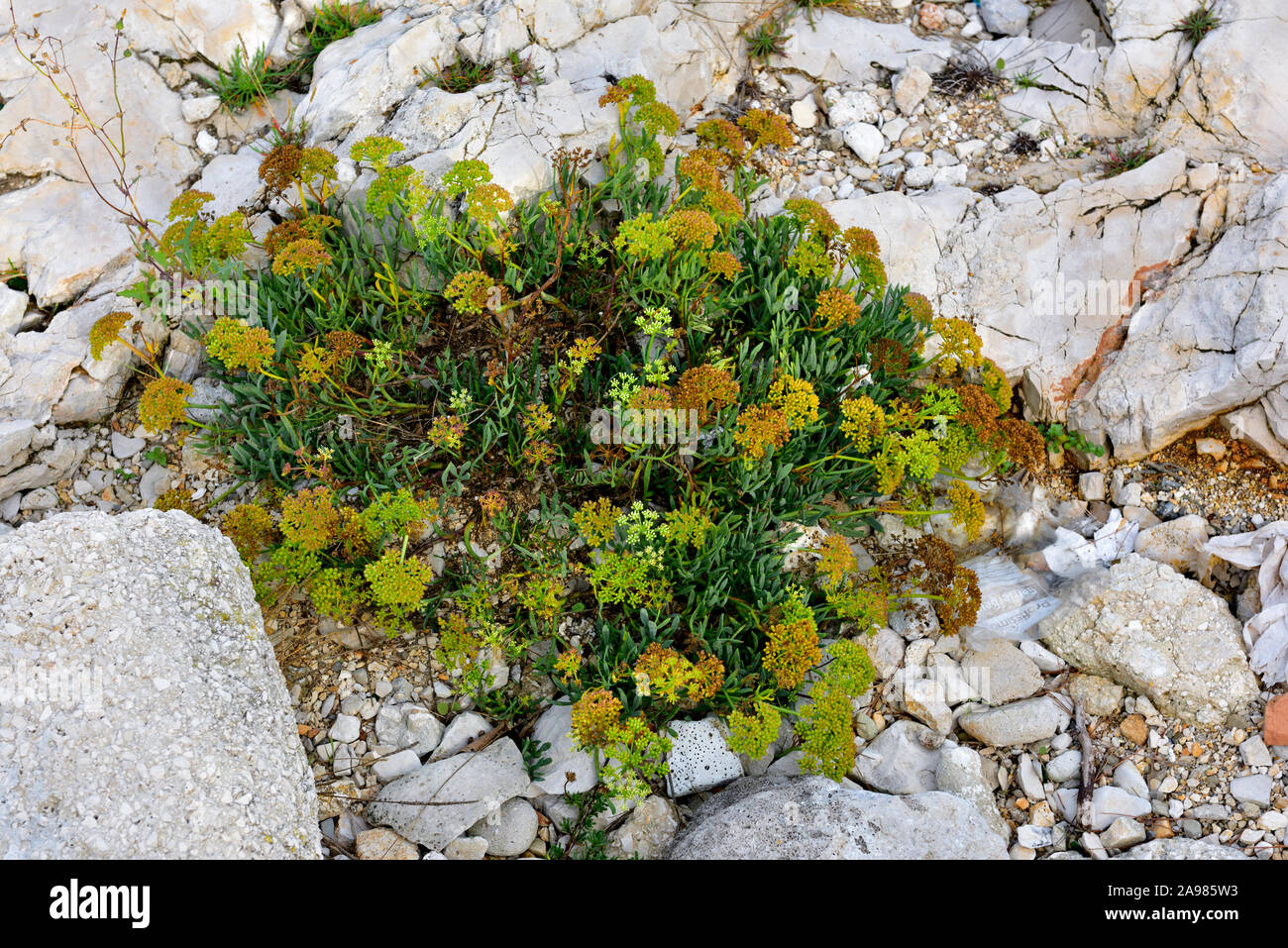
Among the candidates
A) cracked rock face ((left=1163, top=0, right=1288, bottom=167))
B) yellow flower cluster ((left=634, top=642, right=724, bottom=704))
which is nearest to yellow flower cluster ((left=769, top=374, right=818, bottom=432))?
yellow flower cluster ((left=634, top=642, right=724, bottom=704))

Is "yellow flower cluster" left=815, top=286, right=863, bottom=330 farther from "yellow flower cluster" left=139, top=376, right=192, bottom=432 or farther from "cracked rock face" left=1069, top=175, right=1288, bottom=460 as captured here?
"yellow flower cluster" left=139, top=376, right=192, bottom=432

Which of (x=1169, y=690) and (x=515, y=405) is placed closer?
(x=1169, y=690)

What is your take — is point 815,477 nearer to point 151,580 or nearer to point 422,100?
point 151,580

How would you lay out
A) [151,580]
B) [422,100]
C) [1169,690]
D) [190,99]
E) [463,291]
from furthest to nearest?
[190,99] → [422,100] → [463,291] → [1169,690] → [151,580]

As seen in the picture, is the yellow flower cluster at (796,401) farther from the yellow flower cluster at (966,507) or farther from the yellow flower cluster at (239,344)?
the yellow flower cluster at (239,344)

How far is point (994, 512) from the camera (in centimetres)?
521

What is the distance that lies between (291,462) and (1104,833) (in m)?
4.36

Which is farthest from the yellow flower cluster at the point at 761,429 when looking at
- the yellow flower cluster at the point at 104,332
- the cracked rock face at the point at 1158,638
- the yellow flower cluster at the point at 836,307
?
the yellow flower cluster at the point at 104,332

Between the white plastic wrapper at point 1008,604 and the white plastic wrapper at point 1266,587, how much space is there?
874 mm

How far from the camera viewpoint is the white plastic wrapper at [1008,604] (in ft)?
15.4

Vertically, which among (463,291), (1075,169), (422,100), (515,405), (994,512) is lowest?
(994,512)

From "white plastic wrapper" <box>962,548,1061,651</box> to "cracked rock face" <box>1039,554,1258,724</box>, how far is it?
143 mm

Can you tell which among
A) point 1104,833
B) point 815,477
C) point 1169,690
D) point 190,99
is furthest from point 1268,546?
point 190,99

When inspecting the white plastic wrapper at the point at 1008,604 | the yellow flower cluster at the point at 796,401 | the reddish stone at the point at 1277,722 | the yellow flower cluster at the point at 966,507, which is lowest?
the reddish stone at the point at 1277,722
